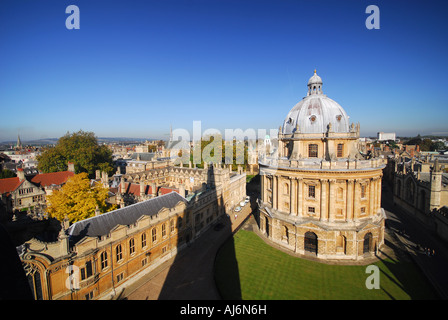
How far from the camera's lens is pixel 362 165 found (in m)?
26.6

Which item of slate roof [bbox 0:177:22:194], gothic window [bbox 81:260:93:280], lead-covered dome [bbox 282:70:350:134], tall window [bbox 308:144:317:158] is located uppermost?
lead-covered dome [bbox 282:70:350:134]

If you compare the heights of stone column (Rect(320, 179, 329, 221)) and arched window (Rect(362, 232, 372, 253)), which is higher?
stone column (Rect(320, 179, 329, 221))

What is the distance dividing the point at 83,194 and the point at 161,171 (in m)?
27.8

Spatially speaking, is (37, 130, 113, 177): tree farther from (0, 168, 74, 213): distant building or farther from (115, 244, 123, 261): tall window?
(115, 244, 123, 261): tall window

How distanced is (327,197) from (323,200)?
0.64m

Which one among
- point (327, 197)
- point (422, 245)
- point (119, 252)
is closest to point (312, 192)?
point (327, 197)

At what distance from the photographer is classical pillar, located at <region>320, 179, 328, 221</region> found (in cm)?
2716

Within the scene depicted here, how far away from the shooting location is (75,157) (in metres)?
58.0

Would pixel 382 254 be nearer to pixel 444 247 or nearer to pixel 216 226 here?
pixel 444 247

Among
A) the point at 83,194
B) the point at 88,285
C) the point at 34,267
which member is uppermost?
the point at 83,194

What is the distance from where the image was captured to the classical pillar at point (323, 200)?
27.2 meters

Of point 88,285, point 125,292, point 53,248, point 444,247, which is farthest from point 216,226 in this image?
point 444,247

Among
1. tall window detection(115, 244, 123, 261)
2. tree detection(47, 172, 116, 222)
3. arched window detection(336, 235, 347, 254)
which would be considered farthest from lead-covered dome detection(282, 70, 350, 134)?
tree detection(47, 172, 116, 222)

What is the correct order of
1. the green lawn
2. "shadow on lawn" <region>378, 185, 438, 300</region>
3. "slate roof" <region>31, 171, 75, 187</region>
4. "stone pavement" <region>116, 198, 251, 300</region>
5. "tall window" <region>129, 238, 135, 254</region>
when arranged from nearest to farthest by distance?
1. "shadow on lawn" <region>378, 185, 438, 300</region>
2. the green lawn
3. "stone pavement" <region>116, 198, 251, 300</region>
4. "tall window" <region>129, 238, 135, 254</region>
5. "slate roof" <region>31, 171, 75, 187</region>
